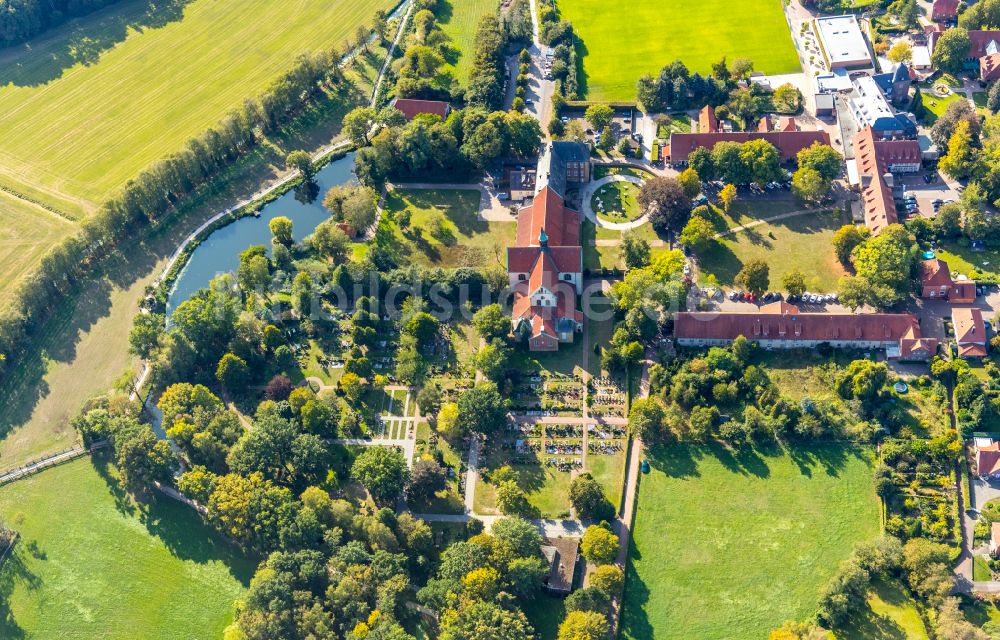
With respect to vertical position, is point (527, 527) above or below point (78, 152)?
below

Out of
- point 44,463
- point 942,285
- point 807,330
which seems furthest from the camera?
point 942,285

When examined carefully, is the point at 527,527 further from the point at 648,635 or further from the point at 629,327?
the point at 629,327

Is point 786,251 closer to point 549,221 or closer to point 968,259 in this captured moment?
point 968,259

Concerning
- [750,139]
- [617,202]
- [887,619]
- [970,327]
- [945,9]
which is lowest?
[887,619]

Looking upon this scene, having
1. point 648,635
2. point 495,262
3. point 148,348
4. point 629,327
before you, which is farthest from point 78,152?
point 648,635

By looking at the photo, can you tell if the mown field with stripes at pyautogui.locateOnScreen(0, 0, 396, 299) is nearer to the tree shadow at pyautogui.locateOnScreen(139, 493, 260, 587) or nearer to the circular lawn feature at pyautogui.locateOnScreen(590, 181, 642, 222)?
the tree shadow at pyautogui.locateOnScreen(139, 493, 260, 587)

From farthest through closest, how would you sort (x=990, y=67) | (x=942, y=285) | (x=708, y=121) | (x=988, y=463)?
1. (x=990, y=67)
2. (x=708, y=121)
3. (x=942, y=285)
4. (x=988, y=463)

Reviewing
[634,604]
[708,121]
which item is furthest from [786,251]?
[634,604]
